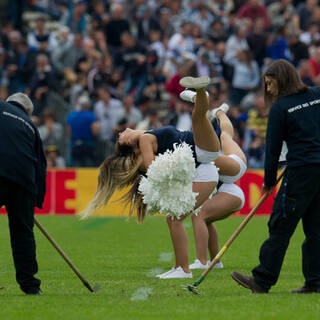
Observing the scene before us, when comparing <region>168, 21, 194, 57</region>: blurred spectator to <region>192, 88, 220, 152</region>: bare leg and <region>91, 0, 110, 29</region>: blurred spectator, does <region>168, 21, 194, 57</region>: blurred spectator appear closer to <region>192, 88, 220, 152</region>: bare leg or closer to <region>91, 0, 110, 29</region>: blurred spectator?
<region>91, 0, 110, 29</region>: blurred spectator

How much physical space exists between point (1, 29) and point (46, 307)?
18.4 m

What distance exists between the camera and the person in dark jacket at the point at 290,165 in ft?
25.1

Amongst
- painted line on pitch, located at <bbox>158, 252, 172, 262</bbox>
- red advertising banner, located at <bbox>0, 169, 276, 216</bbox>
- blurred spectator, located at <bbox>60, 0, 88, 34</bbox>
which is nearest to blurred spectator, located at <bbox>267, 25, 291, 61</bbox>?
blurred spectator, located at <bbox>60, 0, 88, 34</bbox>

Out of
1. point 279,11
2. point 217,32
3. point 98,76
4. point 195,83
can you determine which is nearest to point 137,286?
point 195,83

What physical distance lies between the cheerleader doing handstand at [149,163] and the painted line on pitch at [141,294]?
1.02 metres

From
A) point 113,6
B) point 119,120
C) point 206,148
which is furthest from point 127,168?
point 113,6

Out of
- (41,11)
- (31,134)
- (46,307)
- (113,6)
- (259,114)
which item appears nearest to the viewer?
(46,307)

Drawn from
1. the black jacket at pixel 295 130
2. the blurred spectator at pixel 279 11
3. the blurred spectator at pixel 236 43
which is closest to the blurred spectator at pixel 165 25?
the blurred spectator at pixel 236 43

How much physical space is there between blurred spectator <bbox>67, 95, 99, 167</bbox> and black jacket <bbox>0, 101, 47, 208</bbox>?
12.0 meters

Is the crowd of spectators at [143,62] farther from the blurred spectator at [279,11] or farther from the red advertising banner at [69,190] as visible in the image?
the red advertising banner at [69,190]

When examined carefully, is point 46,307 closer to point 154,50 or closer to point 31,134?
point 31,134

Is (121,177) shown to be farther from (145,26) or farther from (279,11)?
(279,11)

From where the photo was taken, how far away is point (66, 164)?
67.9ft

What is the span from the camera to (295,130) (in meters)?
7.68
